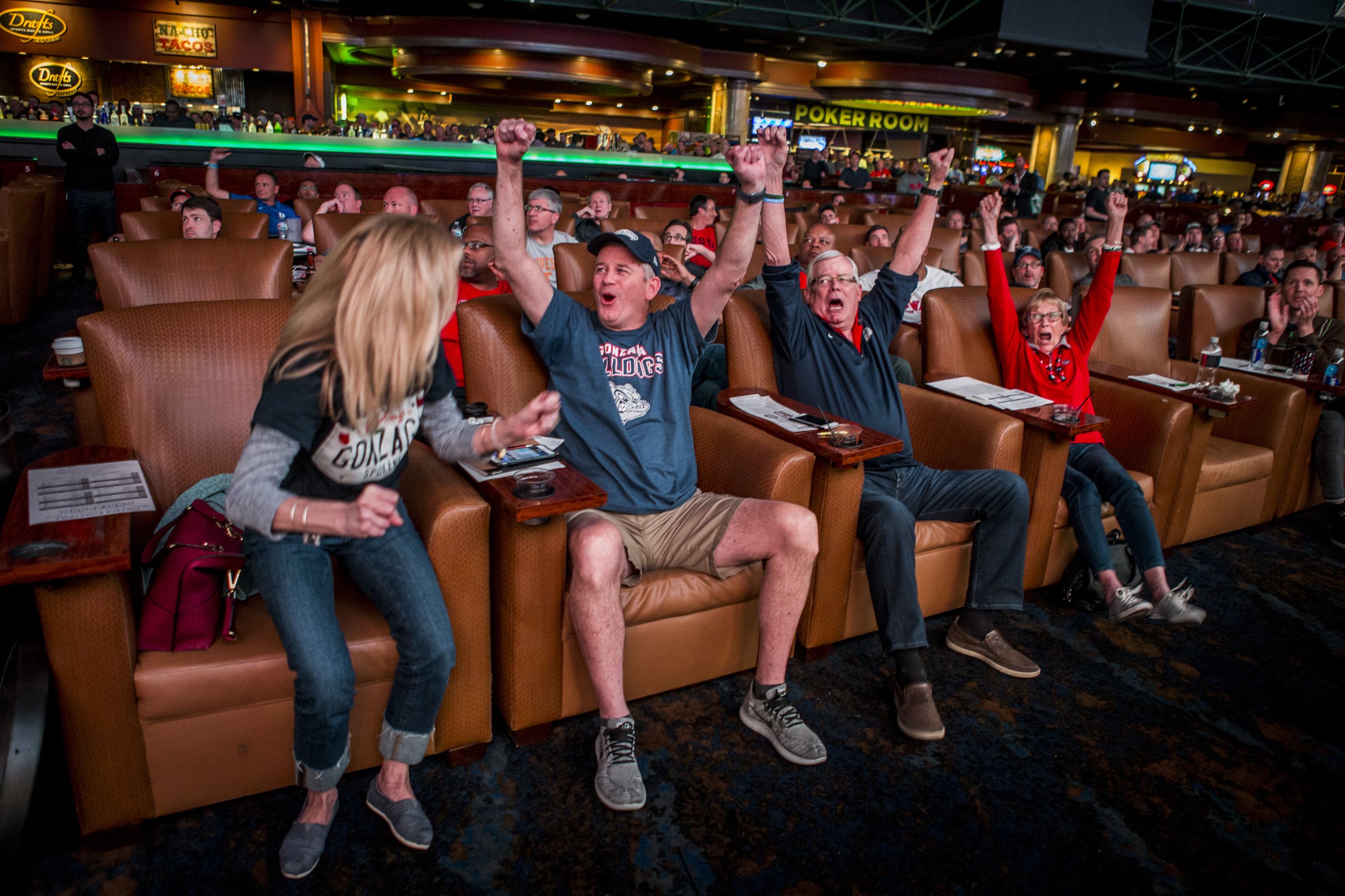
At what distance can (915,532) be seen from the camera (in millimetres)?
2217

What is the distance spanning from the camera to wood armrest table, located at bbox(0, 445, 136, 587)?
1235 mm

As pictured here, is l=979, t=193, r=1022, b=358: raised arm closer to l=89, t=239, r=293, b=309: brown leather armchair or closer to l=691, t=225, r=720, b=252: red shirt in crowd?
l=89, t=239, r=293, b=309: brown leather armchair

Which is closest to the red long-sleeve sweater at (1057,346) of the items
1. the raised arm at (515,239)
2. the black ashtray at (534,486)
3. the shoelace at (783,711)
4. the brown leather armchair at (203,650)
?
the shoelace at (783,711)

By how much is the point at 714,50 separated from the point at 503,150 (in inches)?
596

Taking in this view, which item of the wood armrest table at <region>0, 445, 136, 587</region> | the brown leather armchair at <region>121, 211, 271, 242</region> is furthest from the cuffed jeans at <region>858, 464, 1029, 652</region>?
the brown leather armchair at <region>121, 211, 271, 242</region>

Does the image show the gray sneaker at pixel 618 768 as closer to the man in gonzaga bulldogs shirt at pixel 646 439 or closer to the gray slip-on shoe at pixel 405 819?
the man in gonzaga bulldogs shirt at pixel 646 439

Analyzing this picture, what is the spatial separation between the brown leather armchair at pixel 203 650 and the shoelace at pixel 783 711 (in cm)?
65

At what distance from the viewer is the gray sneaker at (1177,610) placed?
2.47m

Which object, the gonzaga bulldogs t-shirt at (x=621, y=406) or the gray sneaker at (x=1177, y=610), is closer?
the gonzaga bulldogs t-shirt at (x=621, y=406)

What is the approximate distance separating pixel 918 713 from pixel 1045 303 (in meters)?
1.58

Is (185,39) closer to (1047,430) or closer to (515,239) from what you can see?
(515,239)

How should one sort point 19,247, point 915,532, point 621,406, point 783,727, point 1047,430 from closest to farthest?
point 783,727 → point 621,406 → point 915,532 → point 1047,430 → point 19,247

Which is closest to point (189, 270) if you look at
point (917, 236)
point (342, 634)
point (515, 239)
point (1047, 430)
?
point (515, 239)

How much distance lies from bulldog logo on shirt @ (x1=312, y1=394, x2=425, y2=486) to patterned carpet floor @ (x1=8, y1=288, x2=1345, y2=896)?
2.31 ft
